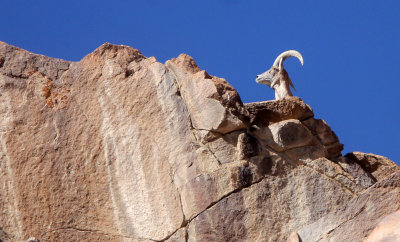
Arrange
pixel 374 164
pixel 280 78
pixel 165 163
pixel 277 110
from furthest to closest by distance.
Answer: pixel 280 78 → pixel 374 164 → pixel 277 110 → pixel 165 163

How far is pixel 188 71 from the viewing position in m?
12.5

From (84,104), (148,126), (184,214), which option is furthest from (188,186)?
(84,104)

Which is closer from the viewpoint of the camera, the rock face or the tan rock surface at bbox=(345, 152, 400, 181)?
the rock face

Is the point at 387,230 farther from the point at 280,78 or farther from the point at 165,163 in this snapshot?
the point at 280,78

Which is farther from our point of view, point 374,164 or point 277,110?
point 374,164

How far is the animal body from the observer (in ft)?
57.9

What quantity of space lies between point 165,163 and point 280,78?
21.6 feet

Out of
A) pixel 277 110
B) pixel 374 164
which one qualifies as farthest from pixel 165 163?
pixel 374 164

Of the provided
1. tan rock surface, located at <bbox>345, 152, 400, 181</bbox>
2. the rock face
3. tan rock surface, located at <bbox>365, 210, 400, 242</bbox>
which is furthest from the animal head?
tan rock surface, located at <bbox>365, 210, 400, 242</bbox>

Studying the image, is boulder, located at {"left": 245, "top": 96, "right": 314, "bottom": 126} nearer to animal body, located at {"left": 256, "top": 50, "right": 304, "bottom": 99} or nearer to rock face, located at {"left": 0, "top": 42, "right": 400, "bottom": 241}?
rock face, located at {"left": 0, "top": 42, "right": 400, "bottom": 241}

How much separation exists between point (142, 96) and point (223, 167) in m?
1.63

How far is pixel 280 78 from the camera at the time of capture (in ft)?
58.7

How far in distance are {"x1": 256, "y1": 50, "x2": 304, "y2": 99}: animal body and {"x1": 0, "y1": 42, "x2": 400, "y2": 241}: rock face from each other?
5.23m

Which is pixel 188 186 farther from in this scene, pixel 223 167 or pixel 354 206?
pixel 354 206
